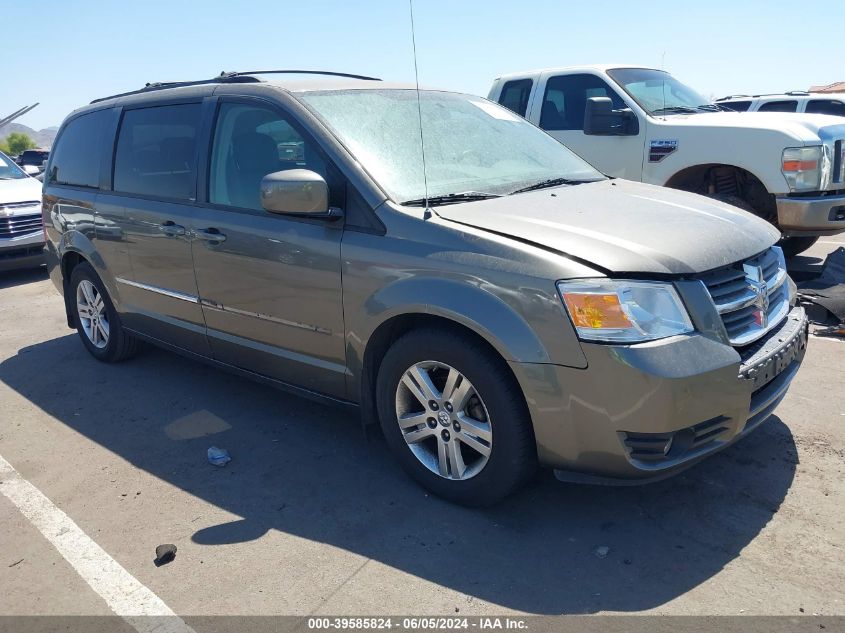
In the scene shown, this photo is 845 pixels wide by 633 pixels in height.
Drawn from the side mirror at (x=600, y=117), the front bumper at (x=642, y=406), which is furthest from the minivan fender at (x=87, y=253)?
the side mirror at (x=600, y=117)

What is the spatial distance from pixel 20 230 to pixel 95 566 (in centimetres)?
712

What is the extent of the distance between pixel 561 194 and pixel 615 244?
860 mm

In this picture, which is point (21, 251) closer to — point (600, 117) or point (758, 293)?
point (600, 117)

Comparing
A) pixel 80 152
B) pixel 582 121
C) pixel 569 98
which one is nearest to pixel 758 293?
pixel 80 152

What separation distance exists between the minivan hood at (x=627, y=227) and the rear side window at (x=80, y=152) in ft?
10.3

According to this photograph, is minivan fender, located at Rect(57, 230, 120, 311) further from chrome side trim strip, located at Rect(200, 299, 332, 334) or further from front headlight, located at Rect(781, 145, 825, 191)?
front headlight, located at Rect(781, 145, 825, 191)

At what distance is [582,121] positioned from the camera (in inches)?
315

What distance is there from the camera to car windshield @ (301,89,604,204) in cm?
354

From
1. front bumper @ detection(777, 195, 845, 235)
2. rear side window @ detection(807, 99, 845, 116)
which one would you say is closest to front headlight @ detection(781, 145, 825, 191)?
front bumper @ detection(777, 195, 845, 235)

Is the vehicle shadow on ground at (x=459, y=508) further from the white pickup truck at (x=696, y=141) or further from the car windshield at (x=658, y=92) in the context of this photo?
the car windshield at (x=658, y=92)

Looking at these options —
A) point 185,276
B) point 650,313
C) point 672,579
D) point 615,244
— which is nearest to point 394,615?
point 672,579

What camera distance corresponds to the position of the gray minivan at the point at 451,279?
279 cm

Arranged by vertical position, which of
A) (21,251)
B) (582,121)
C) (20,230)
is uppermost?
(582,121)

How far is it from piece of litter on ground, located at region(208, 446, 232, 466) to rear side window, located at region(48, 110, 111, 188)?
7.67 ft
